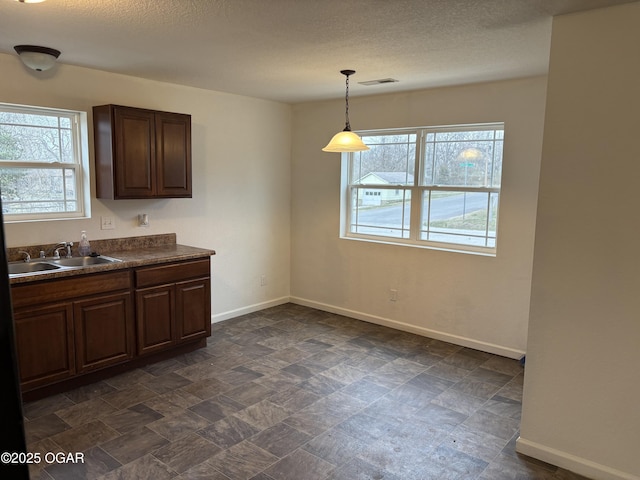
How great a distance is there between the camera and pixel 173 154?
420 cm

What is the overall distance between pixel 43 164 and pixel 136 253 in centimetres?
104

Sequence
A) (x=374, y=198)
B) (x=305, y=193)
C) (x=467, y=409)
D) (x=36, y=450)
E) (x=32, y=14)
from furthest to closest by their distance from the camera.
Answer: (x=305, y=193), (x=374, y=198), (x=467, y=409), (x=36, y=450), (x=32, y=14)

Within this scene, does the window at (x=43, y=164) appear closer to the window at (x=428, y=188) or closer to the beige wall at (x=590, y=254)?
the window at (x=428, y=188)

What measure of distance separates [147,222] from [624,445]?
4.06m

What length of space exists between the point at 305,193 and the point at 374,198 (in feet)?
3.13

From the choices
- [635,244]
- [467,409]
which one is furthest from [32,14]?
[467,409]

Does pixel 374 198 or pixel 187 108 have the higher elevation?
pixel 187 108

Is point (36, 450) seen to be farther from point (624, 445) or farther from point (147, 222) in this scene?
point (624, 445)

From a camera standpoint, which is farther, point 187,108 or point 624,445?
point 187,108

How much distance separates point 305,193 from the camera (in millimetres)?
5727

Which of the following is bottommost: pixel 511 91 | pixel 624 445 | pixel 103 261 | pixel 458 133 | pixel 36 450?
pixel 36 450

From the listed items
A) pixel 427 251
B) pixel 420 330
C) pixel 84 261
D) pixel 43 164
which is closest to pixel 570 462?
pixel 420 330

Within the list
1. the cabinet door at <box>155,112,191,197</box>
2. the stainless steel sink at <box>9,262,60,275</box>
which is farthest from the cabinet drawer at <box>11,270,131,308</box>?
the cabinet door at <box>155,112,191,197</box>

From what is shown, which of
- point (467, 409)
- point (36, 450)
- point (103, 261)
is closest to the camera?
point (36, 450)
